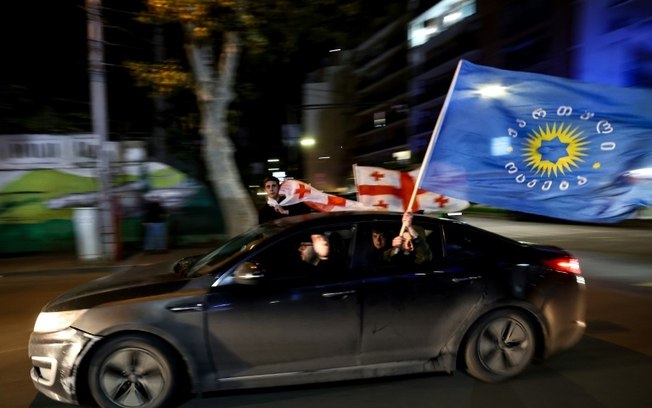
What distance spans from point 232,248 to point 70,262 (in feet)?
27.9

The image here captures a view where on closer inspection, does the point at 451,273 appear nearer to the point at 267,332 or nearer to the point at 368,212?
the point at 368,212

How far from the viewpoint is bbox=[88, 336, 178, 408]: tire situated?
13.4ft

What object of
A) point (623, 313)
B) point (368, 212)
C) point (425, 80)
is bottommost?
point (623, 313)

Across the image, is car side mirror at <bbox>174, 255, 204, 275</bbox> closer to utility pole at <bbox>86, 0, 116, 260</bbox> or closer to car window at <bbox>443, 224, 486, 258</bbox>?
car window at <bbox>443, 224, 486, 258</bbox>

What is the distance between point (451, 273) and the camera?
182 inches

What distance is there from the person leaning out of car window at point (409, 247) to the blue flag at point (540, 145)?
56 cm

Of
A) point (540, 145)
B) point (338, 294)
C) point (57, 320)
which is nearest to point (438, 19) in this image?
point (540, 145)

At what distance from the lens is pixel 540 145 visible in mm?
5188

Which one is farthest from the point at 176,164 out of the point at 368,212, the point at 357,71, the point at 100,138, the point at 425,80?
the point at 357,71

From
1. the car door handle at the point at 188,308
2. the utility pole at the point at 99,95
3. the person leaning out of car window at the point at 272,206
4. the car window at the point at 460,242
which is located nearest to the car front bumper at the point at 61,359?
the car door handle at the point at 188,308

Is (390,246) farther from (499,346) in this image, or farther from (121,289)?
(121,289)

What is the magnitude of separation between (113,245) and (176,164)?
153 inches

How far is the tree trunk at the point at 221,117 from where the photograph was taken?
40.4 feet

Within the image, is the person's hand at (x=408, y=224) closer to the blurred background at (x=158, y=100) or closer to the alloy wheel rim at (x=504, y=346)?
the alloy wheel rim at (x=504, y=346)
